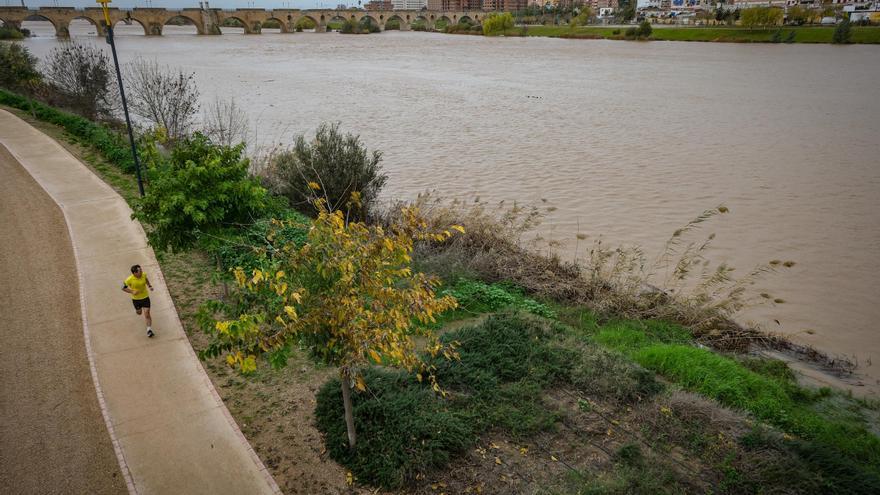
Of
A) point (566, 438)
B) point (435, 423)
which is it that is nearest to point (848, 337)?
point (566, 438)

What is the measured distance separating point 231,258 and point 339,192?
4.09 metres

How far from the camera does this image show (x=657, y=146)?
82.2 ft

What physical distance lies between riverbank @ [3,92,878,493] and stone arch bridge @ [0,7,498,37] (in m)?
68.0

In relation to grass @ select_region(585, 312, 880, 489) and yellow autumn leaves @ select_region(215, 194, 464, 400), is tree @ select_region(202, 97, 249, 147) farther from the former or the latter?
yellow autumn leaves @ select_region(215, 194, 464, 400)

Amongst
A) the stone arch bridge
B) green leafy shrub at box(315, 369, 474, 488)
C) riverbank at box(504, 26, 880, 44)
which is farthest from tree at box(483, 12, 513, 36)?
green leafy shrub at box(315, 369, 474, 488)

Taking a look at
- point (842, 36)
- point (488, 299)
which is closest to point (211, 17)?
point (842, 36)

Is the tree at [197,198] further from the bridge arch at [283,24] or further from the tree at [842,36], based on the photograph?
the bridge arch at [283,24]

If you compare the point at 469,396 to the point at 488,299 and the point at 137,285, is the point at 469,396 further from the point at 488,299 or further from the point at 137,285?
the point at 137,285

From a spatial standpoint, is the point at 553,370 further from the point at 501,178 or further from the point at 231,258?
the point at 501,178

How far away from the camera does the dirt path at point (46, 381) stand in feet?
20.9

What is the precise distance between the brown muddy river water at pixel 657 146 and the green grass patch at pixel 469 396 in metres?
4.88

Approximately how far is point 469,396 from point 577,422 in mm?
1380

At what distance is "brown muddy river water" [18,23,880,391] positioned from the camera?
14422 mm

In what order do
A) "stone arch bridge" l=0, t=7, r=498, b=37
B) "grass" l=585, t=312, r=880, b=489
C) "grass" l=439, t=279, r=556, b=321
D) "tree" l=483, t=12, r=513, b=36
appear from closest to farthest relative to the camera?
"grass" l=585, t=312, r=880, b=489
"grass" l=439, t=279, r=556, b=321
"stone arch bridge" l=0, t=7, r=498, b=37
"tree" l=483, t=12, r=513, b=36
